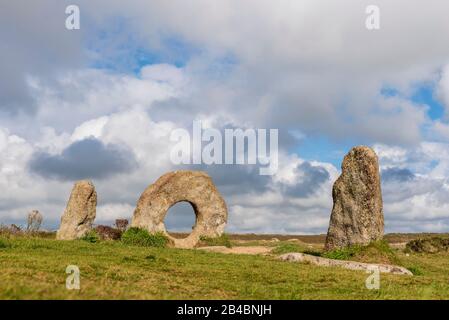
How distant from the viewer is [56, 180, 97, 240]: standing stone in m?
35.9

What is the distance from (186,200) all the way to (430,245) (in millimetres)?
18538

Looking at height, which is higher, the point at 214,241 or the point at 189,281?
the point at 214,241

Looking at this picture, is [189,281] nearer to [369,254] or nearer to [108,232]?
[369,254]

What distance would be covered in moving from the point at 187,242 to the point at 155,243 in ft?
10.8

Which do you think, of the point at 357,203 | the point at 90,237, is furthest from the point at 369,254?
the point at 90,237

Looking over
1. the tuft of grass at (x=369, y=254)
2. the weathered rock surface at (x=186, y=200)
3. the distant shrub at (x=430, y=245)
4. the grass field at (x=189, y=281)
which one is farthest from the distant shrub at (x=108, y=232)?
the distant shrub at (x=430, y=245)

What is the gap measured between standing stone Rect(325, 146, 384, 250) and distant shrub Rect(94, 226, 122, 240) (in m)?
19.2

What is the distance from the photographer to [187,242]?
37375 millimetres

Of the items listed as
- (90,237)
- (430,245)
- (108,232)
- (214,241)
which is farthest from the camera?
(108,232)

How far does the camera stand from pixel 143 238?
35.0 meters
